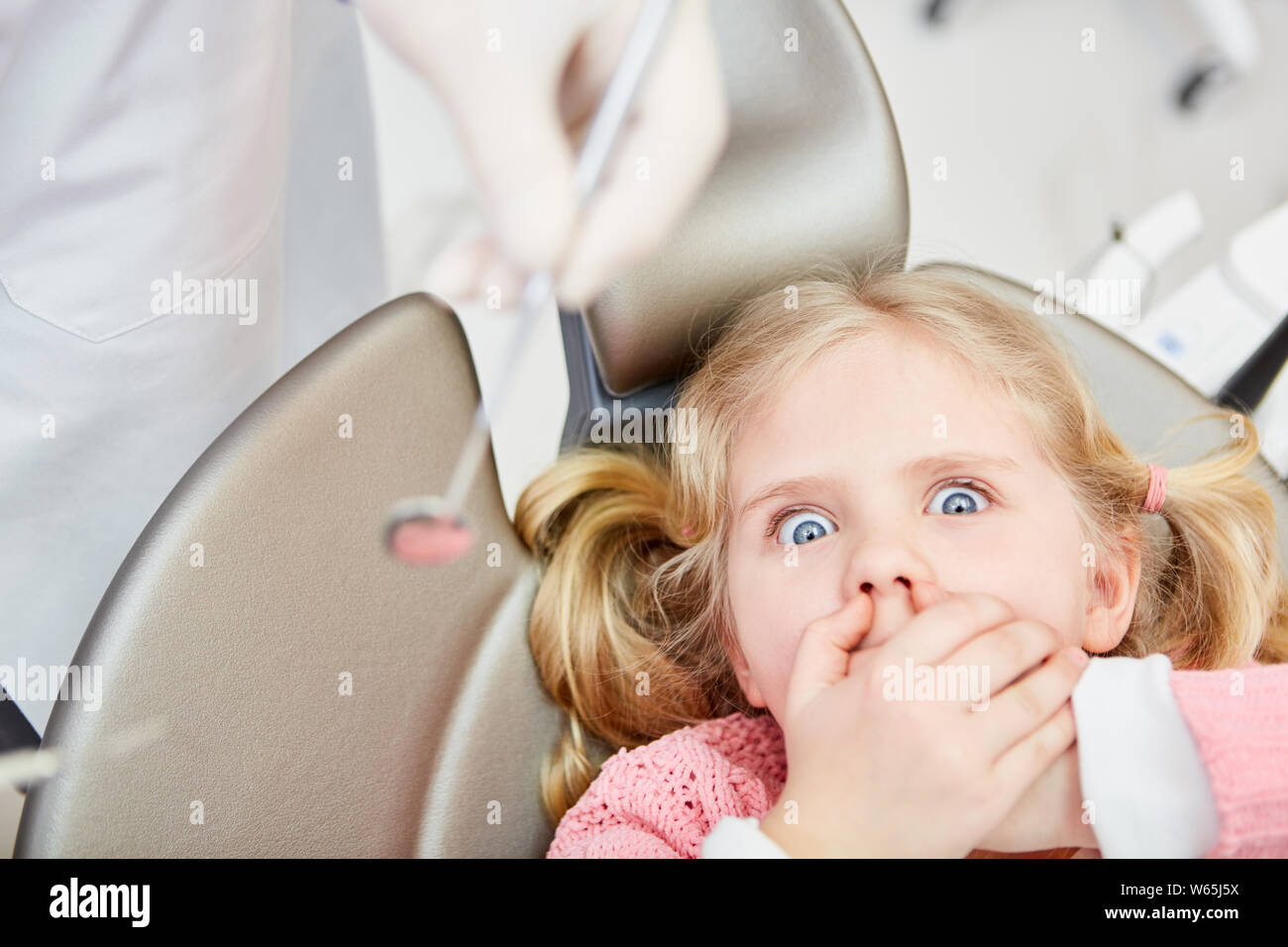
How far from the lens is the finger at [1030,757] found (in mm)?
424

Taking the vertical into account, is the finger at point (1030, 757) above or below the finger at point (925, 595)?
below

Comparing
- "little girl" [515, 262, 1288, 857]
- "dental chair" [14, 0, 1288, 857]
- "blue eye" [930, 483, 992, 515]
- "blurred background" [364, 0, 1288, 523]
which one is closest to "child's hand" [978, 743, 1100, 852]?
"little girl" [515, 262, 1288, 857]

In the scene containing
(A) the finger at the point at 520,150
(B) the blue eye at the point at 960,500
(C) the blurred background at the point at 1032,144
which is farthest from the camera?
(C) the blurred background at the point at 1032,144

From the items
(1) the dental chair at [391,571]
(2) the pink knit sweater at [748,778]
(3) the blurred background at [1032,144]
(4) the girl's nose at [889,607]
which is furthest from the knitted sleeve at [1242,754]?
(3) the blurred background at [1032,144]

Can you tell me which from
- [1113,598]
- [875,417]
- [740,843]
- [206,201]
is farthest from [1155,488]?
[206,201]

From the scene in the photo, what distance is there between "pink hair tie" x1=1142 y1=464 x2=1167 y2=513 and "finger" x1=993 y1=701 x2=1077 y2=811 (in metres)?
0.19

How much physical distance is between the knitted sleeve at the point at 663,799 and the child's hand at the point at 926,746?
7cm

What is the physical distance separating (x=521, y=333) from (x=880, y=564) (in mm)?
187

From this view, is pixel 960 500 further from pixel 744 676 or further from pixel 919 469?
pixel 744 676

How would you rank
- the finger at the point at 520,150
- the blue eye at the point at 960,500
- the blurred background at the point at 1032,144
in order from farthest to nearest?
the blurred background at the point at 1032,144 < the blue eye at the point at 960,500 < the finger at the point at 520,150

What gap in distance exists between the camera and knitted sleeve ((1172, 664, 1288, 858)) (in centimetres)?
39

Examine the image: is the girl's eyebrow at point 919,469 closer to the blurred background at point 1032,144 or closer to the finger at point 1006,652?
the finger at point 1006,652

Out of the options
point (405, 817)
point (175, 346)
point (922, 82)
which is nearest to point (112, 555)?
point (175, 346)

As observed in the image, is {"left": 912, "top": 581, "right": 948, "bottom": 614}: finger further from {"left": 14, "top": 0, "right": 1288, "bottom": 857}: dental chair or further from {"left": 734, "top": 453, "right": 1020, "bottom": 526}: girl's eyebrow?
{"left": 14, "top": 0, "right": 1288, "bottom": 857}: dental chair
